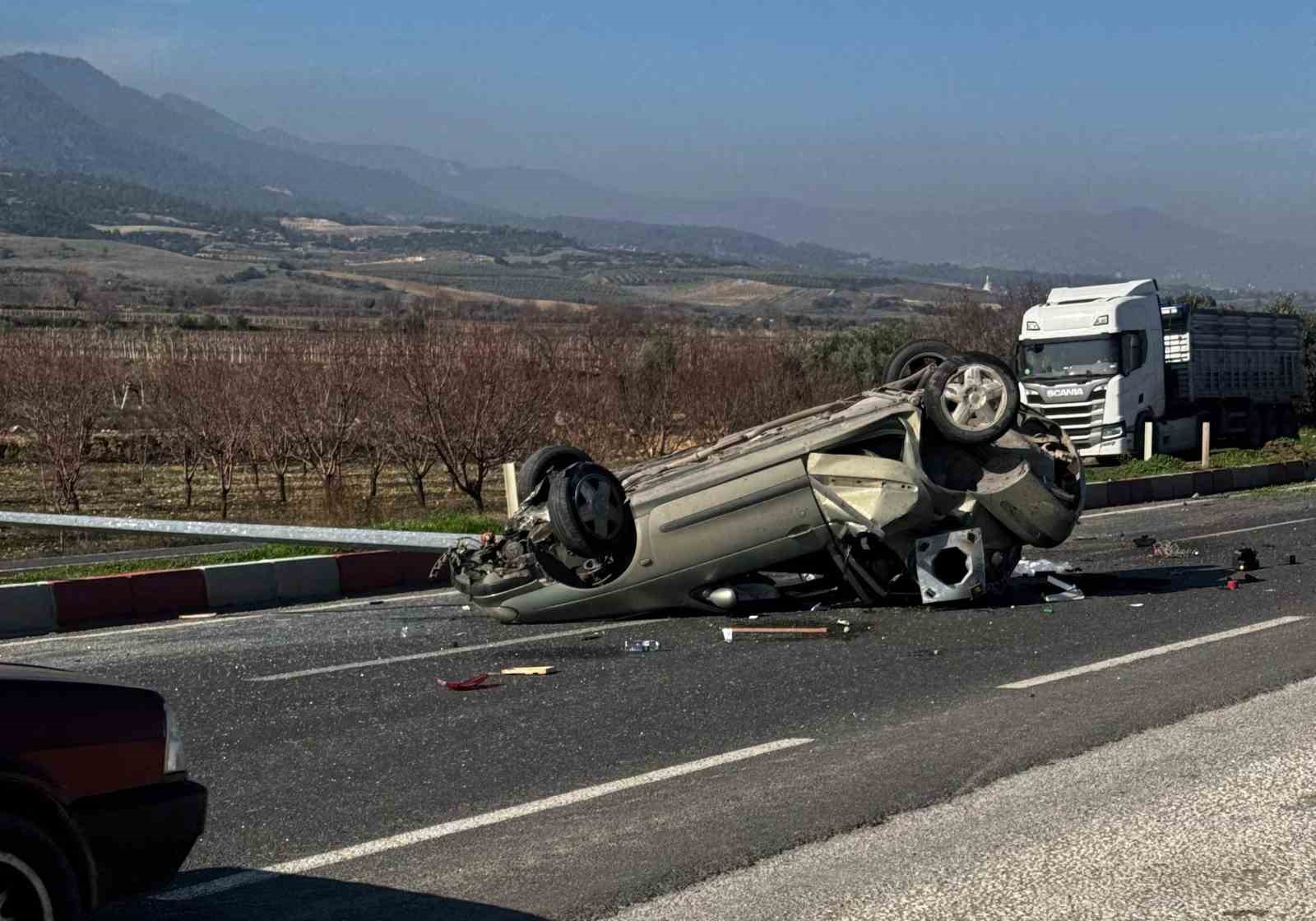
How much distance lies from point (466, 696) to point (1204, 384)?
2761cm

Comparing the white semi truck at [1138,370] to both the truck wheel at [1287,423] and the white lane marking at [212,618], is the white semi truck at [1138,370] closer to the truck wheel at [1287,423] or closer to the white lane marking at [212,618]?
the truck wheel at [1287,423]

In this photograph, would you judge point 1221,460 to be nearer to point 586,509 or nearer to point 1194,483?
point 1194,483

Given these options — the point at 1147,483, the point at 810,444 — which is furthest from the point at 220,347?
the point at 810,444

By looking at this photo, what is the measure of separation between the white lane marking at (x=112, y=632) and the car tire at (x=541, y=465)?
2.81m

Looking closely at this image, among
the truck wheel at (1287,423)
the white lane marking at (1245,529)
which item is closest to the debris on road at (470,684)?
the white lane marking at (1245,529)

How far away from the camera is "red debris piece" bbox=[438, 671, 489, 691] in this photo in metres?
9.05

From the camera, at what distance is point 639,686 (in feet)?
29.2

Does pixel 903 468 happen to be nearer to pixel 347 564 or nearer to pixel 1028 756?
pixel 1028 756

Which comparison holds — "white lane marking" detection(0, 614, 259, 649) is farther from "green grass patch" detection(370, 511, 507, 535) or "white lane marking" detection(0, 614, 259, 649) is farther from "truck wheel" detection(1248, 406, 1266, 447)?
"truck wheel" detection(1248, 406, 1266, 447)

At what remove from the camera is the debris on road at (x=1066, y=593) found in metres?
12.0

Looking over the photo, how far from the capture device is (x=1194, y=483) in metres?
25.9

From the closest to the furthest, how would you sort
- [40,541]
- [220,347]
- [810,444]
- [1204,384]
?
[810,444] < [40,541] < [1204,384] < [220,347]

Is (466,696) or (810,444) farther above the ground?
Result: (810,444)

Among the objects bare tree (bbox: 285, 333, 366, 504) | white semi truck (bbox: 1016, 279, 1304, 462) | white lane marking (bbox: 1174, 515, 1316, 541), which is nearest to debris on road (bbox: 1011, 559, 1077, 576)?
white lane marking (bbox: 1174, 515, 1316, 541)
